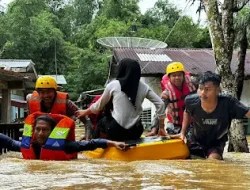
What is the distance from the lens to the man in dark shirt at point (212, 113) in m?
5.21

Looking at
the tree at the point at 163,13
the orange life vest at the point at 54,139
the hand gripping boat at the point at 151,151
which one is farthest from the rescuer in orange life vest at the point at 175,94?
the tree at the point at 163,13

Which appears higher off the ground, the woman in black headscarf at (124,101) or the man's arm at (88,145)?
the woman in black headscarf at (124,101)

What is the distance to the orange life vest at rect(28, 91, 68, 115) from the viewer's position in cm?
596

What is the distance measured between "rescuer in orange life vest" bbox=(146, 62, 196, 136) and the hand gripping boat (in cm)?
87

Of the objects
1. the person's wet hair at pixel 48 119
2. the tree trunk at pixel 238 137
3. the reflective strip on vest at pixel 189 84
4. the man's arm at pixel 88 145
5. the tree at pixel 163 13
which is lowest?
the tree trunk at pixel 238 137

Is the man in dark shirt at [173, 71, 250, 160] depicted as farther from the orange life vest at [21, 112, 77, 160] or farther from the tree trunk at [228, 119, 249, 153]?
the tree trunk at [228, 119, 249, 153]

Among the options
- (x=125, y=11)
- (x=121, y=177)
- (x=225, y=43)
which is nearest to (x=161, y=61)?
(x=225, y=43)

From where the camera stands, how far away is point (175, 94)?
6.49 meters

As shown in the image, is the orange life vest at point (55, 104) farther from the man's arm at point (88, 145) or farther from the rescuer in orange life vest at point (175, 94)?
the rescuer in orange life vest at point (175, 94)

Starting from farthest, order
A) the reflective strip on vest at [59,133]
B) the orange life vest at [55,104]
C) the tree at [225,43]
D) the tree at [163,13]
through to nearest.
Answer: the tree at [163,13] < the tree at [225,43] < the orange life vest at [55,104] < the reflective strip on vest at [59,133]

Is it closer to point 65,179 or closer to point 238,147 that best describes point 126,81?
point 65,179

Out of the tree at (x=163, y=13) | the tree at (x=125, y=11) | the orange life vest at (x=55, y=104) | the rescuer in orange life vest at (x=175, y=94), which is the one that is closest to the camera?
the orange life vest at (x=55, y=104)

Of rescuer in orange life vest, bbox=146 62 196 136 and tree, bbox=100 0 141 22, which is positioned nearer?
rescuer in orange life vest, bbox=146 62 196 136

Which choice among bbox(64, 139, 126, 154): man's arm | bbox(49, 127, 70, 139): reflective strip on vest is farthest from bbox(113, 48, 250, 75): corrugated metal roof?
bbox(49, 127, 70, 139): reflective strip on vest
